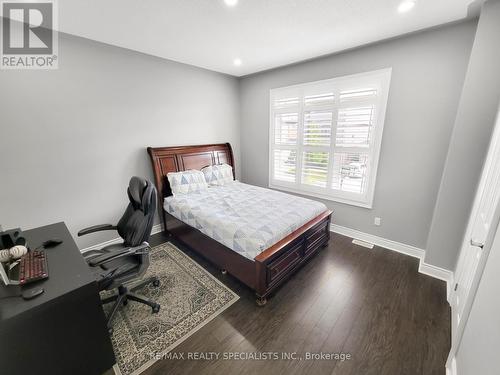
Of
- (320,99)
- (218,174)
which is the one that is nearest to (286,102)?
(320,99)

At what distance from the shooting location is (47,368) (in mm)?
1118

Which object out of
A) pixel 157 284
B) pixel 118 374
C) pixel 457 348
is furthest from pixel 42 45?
pixel 457 348

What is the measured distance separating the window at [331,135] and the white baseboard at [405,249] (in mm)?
469

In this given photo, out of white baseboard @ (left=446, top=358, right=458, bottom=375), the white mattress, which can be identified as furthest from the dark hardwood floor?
the white mattress

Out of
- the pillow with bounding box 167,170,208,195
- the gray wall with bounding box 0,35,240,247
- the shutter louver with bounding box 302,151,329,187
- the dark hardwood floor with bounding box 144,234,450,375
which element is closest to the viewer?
the dark hardwood floor with bounding box 144,234,450,375

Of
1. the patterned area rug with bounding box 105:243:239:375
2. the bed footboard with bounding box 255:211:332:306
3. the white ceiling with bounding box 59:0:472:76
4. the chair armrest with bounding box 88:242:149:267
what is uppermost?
the white ceiling with bounding box 59:0:472:76

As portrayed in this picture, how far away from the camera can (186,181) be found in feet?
10.7

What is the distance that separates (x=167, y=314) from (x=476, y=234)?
271 cm

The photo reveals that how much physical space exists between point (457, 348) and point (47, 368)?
245 centimetres

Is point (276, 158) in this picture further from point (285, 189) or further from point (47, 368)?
point (47, 368)

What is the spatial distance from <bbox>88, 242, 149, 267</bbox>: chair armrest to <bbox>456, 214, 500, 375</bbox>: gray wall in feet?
6.87

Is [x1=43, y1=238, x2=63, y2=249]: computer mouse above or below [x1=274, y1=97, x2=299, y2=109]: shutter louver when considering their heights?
below

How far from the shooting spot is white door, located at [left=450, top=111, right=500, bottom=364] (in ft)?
4.41

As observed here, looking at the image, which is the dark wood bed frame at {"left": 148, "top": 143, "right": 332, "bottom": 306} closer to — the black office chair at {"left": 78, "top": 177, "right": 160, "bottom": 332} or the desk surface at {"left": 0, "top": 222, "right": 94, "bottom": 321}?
the black office chair at {"left": 78, "top": 177, "right": 160, "bottom": 332}
